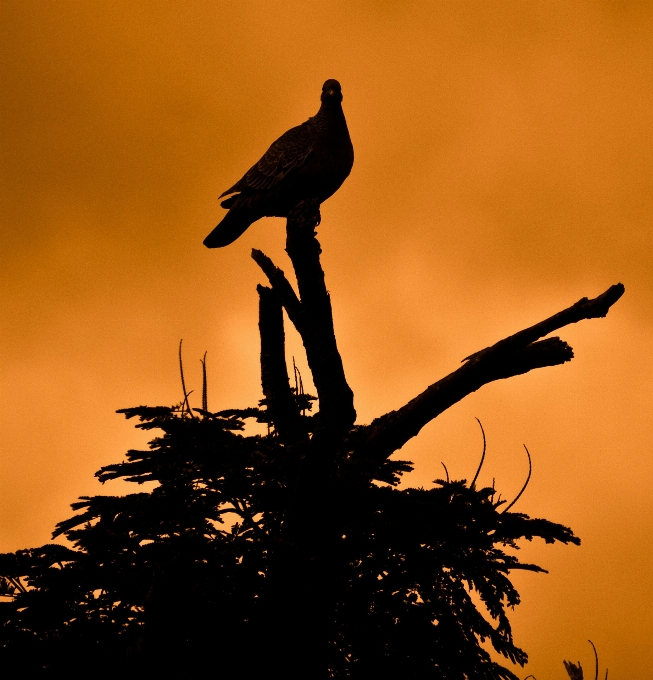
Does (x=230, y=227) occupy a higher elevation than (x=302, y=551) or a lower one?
higher

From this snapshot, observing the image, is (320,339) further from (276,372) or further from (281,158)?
(281,158)

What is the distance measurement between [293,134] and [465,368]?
4762 mm

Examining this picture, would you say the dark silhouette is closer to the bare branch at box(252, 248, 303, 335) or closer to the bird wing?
the bare branch at box(252, 248, 303, 335)

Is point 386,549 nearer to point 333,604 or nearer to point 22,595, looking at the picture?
point 333,604

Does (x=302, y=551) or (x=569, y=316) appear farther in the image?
(x=569, y=316)

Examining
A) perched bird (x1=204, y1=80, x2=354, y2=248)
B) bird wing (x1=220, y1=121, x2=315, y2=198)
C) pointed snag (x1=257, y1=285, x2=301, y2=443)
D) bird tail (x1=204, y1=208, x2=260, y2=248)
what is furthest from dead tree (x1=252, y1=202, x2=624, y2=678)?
bird tail (x1=204, y1=208, x2=260, y2=248)

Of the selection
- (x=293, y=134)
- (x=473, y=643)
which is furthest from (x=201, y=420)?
(x=293, y=134)

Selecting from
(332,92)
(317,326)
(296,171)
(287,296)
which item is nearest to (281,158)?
(296,171)

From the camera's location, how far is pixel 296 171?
377 inches

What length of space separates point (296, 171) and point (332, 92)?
3.59ft

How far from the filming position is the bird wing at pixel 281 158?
970 centimetres

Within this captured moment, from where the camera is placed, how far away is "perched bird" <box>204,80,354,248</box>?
9531 millimetres

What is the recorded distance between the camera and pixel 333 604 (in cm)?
595

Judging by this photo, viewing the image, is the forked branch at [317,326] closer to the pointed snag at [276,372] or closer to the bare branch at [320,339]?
the bare branch at [320,339]
